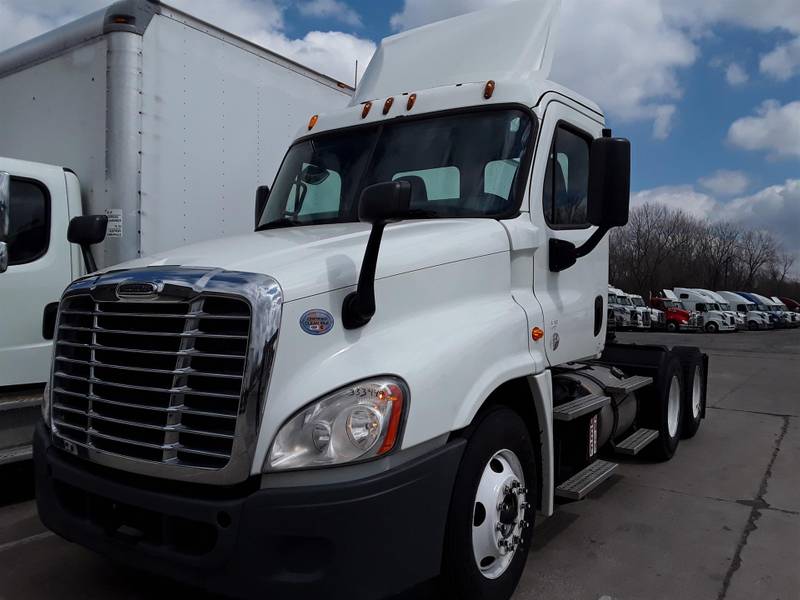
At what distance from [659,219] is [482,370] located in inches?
3168

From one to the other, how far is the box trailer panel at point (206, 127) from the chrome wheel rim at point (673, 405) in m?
4.32

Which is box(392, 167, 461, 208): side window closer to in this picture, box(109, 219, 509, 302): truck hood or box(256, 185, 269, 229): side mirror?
box(109, 219, 509, 302): truck hood

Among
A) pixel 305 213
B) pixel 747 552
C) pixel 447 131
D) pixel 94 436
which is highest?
pixel 447 131

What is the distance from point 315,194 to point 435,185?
87 centimetres

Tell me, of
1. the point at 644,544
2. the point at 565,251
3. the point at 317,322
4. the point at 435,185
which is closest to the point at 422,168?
the point at 435,185

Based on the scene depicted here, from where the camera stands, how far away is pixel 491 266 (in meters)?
3.49

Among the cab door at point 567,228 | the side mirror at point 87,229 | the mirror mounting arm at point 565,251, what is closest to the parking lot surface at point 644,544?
the cab door at point 567,228

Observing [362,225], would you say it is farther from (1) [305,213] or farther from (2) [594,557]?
(2) [594,557]

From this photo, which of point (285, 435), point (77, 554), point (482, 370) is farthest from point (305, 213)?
point (77, 554)

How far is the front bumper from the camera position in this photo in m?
2.45

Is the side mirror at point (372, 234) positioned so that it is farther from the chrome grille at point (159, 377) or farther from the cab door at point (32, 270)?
the cab door at point (32, 270)

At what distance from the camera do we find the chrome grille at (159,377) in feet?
8.50

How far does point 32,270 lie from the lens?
5074mm

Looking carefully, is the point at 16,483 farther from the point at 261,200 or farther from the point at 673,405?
the point at 673,405
